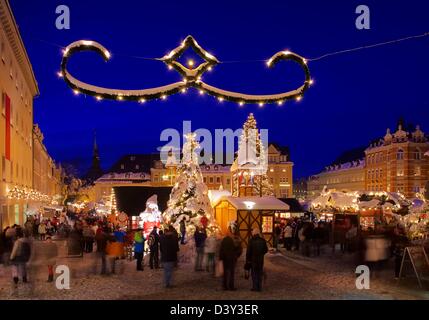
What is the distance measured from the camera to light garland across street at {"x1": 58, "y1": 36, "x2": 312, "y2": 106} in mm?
7996

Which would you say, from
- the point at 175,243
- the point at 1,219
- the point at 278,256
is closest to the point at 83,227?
the point at 1,219

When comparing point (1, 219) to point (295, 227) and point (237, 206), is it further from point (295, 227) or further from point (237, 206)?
point (295, 227)

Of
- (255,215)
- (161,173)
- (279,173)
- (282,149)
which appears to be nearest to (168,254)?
(255,215)

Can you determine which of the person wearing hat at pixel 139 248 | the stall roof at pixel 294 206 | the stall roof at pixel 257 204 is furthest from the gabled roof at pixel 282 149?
the person wearing hat at pixel 139 248

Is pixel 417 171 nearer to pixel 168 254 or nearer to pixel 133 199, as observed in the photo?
pixel 133 199

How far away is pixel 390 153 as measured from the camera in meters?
75.8

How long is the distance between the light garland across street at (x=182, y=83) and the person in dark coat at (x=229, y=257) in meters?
5.17

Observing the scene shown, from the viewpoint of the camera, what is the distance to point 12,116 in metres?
29.9

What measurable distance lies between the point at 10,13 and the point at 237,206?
14.5 metres

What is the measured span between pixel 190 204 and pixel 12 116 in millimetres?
12649

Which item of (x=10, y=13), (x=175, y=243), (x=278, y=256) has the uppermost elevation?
(x=10, y=13)

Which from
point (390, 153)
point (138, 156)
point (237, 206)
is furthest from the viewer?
point (138, 156)

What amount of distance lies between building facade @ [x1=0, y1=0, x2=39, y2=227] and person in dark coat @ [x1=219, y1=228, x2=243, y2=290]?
1396 cm

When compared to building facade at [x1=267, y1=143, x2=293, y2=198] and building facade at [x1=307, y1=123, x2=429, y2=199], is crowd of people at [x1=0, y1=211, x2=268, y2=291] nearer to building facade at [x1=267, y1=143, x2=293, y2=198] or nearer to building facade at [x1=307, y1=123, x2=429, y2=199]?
building facade at [x1=307, y1=123, x2=429, y2=199]
